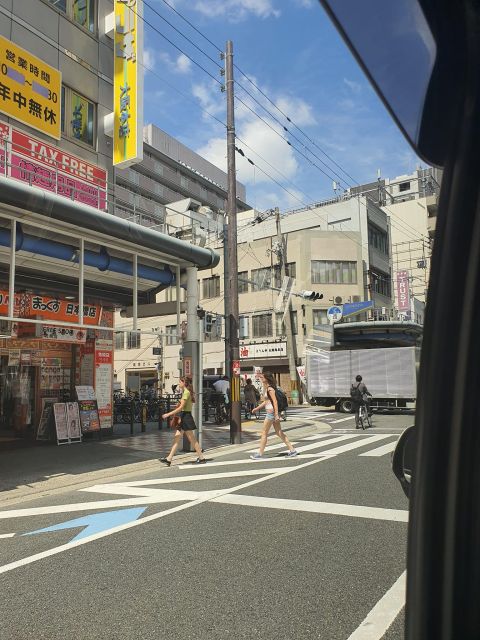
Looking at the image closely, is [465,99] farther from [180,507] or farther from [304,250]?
[304,250]

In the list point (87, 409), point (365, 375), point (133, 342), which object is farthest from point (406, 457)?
point (133, 342)

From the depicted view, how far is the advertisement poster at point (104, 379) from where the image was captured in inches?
615

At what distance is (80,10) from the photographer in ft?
47.8

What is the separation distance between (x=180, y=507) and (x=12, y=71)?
10.8m

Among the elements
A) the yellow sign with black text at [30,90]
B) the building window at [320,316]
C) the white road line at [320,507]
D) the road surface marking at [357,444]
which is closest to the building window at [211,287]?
the building window at [320,316]

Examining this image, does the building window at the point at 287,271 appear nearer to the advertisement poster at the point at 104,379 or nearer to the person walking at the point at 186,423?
the advertisement poster at the point at 104,379

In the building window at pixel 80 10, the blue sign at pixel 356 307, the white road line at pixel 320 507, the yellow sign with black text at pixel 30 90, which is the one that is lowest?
the white road line at pixel 320 507

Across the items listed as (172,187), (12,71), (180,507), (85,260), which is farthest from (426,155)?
(172,187)

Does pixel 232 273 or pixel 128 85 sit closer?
pixel 128 85

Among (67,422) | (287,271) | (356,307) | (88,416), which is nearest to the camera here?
(67,422)

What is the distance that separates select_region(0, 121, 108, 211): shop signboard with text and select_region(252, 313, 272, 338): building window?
27798mm

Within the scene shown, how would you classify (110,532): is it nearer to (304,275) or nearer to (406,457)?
(406,457)

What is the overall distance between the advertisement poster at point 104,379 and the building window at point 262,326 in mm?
25769

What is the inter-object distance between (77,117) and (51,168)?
2933 millimetres
